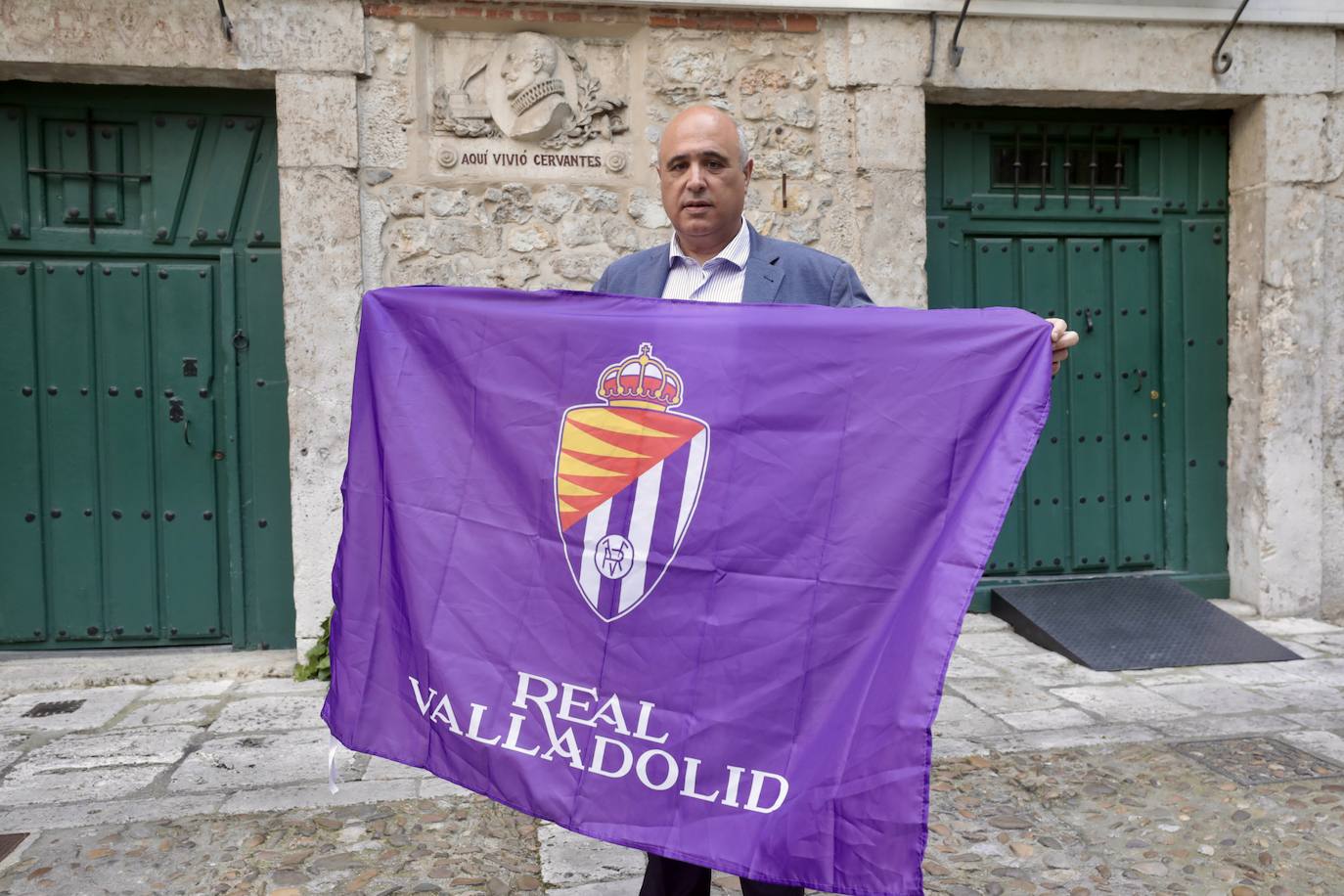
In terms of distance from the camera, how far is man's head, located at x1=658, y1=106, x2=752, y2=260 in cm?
209

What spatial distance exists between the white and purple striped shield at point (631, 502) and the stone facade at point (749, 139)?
2.95m

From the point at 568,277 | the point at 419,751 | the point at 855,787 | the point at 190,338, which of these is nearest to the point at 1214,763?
the point at 855,787

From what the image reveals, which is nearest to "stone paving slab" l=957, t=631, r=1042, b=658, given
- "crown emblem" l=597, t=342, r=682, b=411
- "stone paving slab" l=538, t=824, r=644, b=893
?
"stone paving slab" l=538, t=824, r=644, b=893

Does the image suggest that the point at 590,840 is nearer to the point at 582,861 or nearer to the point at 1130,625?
the point at 582,861

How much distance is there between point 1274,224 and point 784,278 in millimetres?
4450

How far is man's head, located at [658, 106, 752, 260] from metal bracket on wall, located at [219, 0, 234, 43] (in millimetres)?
3264

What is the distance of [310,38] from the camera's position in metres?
4.63

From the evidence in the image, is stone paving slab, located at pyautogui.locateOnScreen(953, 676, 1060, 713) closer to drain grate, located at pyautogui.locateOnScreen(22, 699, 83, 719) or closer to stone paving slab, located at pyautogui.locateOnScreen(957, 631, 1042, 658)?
stone paving slab, located at pyautogui.locateOnScreen(957, 631, 1042, 658)

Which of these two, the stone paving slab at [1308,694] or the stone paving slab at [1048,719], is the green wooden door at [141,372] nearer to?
the stone paving slab at [1048,719]

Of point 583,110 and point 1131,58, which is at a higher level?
point 1131,58

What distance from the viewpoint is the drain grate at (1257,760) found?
3314mm

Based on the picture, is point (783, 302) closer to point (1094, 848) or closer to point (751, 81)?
point (1094, 848)

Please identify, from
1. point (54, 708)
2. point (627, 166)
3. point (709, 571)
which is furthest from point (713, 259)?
point (54, 708)

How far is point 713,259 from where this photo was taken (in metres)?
2.21
